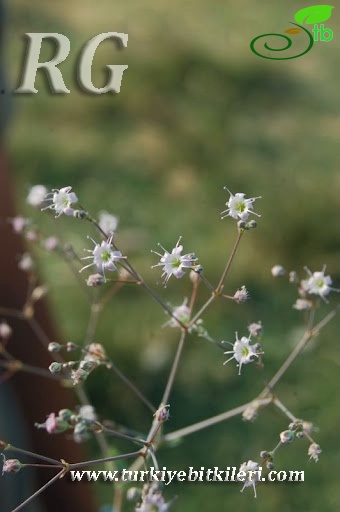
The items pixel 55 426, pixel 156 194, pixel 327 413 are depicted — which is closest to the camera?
pixel 55 426

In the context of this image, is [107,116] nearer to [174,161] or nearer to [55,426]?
[174,161]

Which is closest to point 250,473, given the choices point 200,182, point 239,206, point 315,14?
point 239,206

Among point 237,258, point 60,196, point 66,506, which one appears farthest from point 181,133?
point 60,196

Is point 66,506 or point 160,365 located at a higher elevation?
point 160,365

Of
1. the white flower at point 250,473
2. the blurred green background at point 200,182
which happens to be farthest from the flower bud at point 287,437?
the blurred green background at point 200,182

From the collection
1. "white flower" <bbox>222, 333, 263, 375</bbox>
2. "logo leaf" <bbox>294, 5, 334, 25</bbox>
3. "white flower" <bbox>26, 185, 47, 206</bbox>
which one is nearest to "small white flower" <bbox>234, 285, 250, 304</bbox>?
"white flower" <bbox>222, 333, 263, 375</bbox>

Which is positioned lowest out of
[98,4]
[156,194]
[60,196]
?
[60,196]

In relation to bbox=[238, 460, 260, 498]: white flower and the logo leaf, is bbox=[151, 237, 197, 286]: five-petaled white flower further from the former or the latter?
the logo leaf
